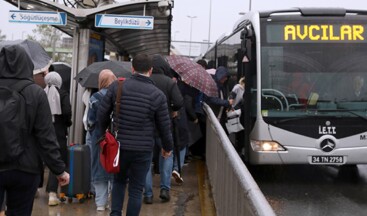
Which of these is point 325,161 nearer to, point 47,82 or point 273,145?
point 273,145

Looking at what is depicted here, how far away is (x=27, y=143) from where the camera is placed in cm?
363

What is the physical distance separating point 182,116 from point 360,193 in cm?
316

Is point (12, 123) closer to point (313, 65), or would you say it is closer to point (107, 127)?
point (107, 127)

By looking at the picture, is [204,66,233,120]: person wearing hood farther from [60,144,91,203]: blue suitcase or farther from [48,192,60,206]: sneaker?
[48,192,60,206]: sneaker

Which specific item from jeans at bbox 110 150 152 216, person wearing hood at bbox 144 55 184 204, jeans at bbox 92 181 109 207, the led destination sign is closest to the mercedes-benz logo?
the led destination sign

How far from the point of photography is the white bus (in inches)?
321

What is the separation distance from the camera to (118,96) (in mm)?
4941

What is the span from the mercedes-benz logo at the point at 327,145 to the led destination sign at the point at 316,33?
167cm

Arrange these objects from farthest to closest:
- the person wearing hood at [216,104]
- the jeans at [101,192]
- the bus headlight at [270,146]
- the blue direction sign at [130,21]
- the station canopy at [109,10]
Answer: the person wearing hood at [216,104] → the blue direction sign at [130,21] → the station canopy at [109,10] → the bus headlight at [270,146] → the jeans at [101,192]

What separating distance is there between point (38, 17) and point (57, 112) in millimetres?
3716

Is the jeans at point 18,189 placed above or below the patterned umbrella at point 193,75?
below

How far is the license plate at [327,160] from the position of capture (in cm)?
812

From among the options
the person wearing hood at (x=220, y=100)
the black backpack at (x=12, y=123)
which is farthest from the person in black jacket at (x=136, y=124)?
the person wearing hood at (x=220, y=100)

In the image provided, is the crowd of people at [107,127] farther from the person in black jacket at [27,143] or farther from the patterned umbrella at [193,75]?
the patterned umbrella at [193,75]
